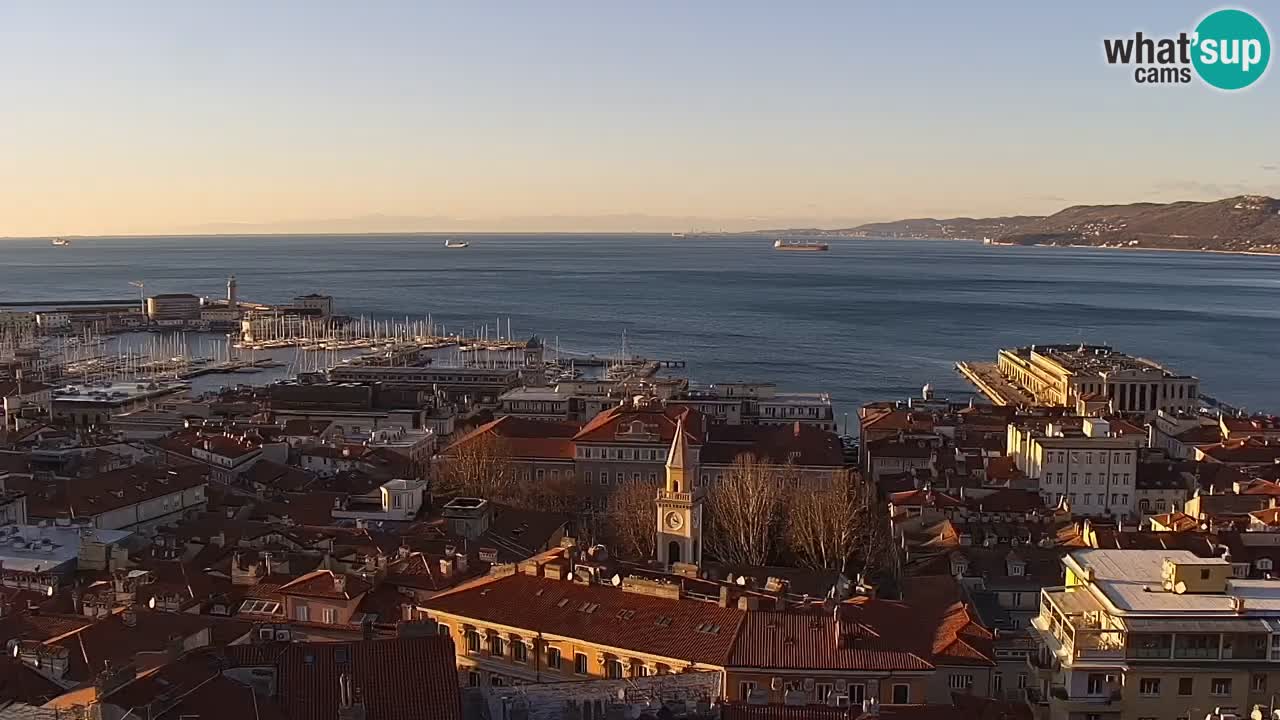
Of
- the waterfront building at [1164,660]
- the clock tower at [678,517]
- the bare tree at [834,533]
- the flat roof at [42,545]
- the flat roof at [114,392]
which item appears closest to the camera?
the waterfront building at [1164,660]

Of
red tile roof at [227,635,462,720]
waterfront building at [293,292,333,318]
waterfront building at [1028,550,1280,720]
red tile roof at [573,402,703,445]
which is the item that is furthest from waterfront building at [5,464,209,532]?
waterfront building at [293,292,333,318]

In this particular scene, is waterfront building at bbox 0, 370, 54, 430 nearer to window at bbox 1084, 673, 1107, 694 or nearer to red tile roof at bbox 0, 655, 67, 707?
red tile roof at bbox 0, 655, 67, 707

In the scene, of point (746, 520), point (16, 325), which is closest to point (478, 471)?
point (746, 520)

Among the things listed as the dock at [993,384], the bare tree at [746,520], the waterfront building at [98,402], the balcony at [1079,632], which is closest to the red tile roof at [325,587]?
the balcony at [1079,632]

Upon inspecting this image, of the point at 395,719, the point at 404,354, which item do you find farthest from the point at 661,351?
the point at 395,719

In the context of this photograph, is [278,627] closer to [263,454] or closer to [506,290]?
[263,454]

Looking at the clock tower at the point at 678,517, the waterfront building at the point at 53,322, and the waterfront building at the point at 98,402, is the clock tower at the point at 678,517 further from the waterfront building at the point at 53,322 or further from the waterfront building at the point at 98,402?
the waterfront building at the point at 53,322
